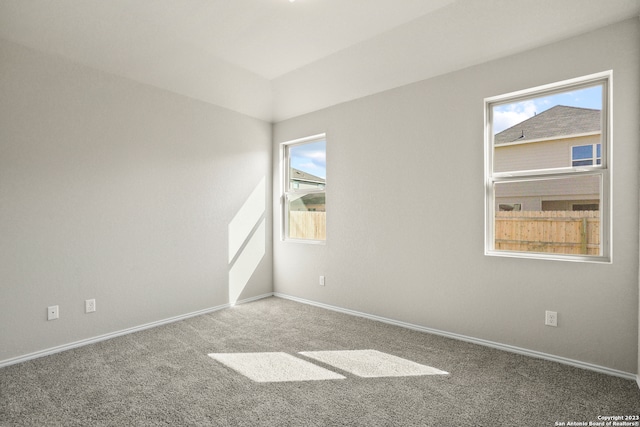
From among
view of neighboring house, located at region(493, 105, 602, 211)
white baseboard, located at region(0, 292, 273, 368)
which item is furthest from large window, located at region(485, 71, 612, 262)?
white baseboard, located at region(0, 292, 273, 368)

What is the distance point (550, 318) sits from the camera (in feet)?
8.49

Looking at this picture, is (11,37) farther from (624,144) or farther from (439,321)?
(624,144)

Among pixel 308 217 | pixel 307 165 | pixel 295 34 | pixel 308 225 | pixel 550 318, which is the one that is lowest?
pixel 550 318

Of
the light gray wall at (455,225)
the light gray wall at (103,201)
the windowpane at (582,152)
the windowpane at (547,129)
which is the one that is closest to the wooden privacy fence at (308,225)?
the light gray wall at (455,225)

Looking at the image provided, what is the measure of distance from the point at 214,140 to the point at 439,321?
3303 millimetres

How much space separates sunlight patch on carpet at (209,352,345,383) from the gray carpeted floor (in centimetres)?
7

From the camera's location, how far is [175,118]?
11.8 feet

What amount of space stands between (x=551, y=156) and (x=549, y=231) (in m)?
0.64

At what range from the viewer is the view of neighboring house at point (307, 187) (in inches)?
172

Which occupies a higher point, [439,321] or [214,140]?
[214,140]

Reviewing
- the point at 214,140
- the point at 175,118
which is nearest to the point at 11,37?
the point at 175,118

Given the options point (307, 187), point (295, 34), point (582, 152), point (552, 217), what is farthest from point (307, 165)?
point (582, 152)

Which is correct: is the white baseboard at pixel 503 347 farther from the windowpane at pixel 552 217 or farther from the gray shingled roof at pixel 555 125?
the gray shingled roof at pixel 555 125

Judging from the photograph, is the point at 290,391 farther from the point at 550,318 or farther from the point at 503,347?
the point at 550,318
